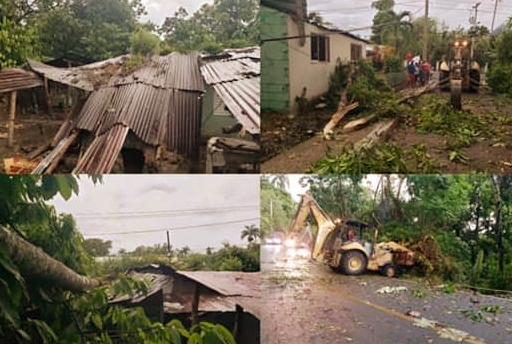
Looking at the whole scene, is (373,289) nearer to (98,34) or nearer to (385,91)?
(385,91)

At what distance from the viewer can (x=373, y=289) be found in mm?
2004

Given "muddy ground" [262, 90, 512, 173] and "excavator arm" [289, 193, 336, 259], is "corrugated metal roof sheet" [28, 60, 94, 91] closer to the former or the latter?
"muddy ground" [262, 90, 512, 173]

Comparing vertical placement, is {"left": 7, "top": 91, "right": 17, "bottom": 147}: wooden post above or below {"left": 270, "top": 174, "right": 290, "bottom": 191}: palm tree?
above

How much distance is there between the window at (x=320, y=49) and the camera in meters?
1.99

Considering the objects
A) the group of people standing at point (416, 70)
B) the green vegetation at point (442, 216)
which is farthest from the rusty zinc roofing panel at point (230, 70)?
the group of people standing at point (416, 70)

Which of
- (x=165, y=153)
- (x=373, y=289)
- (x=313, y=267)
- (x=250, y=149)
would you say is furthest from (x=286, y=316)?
(x=165, y=153)

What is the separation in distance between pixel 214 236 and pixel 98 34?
86 centimetres

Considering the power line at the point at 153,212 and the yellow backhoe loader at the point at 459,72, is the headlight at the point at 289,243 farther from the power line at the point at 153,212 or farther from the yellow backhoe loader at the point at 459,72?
the yellow backhoe loader at the point at 459,72

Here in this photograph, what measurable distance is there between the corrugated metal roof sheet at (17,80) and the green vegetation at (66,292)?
344 mm

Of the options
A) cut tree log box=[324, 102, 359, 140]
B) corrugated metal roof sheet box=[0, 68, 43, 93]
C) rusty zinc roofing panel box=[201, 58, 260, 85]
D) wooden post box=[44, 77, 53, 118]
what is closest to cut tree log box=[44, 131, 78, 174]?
wooden post box=[44, 77, 53, 118]

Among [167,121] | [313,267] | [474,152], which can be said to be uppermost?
[167,121]

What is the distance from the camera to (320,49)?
2.00 metres

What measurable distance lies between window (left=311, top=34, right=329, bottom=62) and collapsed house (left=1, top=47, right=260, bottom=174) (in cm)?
23

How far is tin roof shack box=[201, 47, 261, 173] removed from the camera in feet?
6.25
